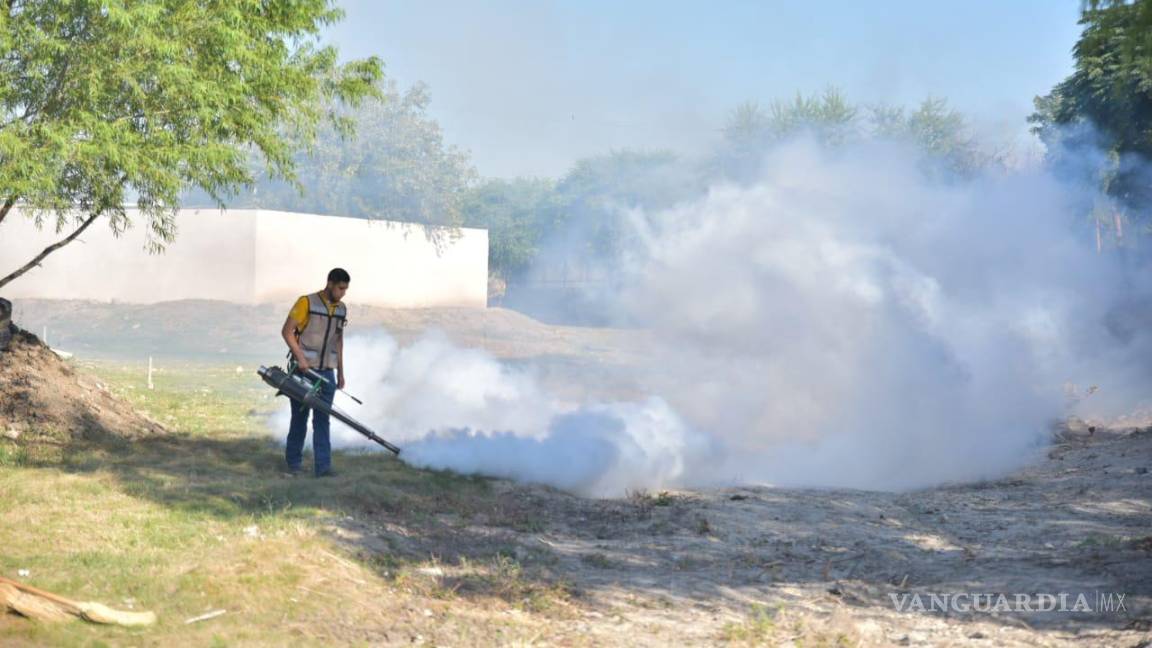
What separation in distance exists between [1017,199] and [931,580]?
1441 centimetres

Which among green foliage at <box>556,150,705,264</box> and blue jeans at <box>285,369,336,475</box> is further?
green foliage at <box>556,150,705,264</box>

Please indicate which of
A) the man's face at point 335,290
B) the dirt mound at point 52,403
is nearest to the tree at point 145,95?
the dirt mound at point 52,403

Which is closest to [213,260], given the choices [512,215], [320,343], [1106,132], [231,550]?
[512,215]

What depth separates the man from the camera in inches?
433

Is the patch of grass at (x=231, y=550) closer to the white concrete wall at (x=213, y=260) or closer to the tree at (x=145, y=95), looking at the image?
the tree at (x=145, y=95)

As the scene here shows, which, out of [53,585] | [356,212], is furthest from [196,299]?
[53,585]

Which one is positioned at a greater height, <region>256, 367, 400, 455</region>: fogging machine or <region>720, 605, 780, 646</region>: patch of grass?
<region>256, 367, 400, 455</region>: fogging machine

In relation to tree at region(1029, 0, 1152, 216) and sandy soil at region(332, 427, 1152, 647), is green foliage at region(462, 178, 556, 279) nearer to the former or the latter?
tree at region(1029, 0, 1152, 216)

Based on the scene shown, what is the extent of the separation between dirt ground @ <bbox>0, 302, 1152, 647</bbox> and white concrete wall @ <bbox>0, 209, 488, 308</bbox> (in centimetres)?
2980

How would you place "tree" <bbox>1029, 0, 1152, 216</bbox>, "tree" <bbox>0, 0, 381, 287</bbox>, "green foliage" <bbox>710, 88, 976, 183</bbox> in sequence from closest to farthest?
"tree" <bbox>0, 0, 381, 287</bbox> < "tree" <bbox>1029, 0, 1152, 216</bbox> < "green foliage" <bbox>710, 88, 976, 183</bbox>

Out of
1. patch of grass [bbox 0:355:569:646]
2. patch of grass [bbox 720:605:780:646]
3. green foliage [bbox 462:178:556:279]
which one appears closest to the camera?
patch of grass [bbox 0:355:569:646]

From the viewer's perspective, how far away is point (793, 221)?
1817 centimetres

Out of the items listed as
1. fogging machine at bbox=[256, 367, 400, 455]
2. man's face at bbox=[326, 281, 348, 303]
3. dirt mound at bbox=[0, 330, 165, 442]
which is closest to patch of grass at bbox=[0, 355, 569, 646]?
dirt mound at bbox=[0, 330, 165, 442]

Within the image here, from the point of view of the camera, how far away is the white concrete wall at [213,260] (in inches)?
1699
